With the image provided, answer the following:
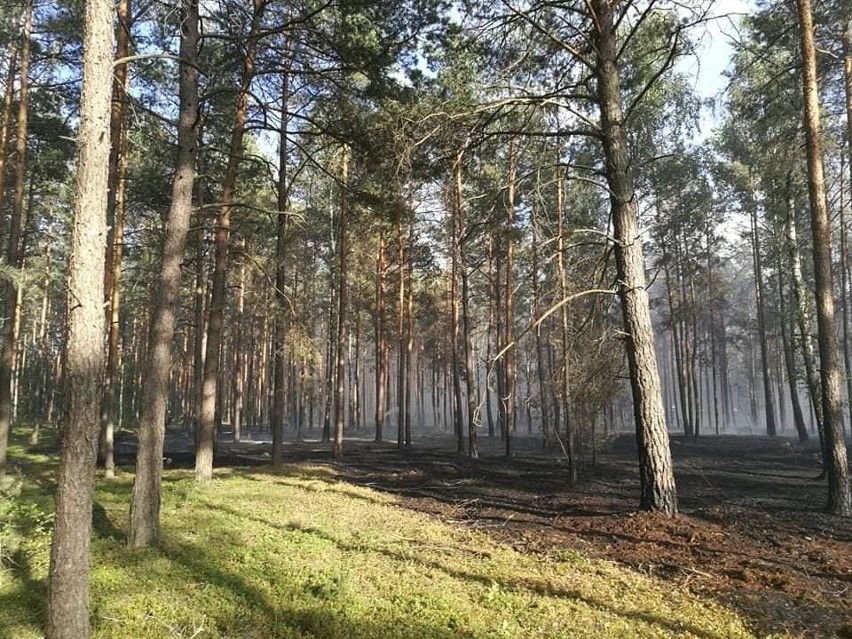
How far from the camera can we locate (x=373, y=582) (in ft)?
19.6

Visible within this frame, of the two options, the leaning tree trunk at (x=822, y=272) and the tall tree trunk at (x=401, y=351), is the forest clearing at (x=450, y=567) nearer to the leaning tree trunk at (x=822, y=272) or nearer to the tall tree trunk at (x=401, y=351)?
the leaning tree trunk at (x=822, y=272)

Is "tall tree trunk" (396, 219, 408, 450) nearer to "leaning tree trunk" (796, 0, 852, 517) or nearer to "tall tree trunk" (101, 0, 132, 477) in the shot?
"tall tree trunk" (101, 0, 132, 477)

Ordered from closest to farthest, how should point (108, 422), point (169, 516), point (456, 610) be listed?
point (456, 610) → point (169, 516) → point (108, 422)

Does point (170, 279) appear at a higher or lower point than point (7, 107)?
lower

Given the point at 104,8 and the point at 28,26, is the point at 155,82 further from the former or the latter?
the point at 104,8

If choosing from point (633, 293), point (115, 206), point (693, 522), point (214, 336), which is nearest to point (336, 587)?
point (693, 522)

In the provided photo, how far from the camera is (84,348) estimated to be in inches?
171

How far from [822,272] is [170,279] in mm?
11468

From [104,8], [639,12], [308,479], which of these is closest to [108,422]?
[308,479]

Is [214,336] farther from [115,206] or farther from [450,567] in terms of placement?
[450,567]

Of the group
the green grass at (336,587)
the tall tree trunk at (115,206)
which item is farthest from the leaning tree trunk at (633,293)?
the tall tree trunk at (115,206)

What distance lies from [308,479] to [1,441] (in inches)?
272

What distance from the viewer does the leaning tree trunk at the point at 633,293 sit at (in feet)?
25.3

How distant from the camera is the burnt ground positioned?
5445 mm
